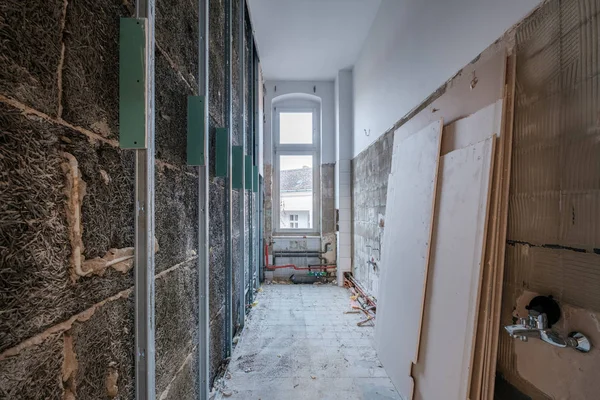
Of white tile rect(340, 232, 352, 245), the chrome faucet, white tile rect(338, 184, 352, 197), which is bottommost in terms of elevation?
white tile rect(340, 232, 352, 245)

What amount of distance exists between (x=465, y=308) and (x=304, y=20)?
141 inches

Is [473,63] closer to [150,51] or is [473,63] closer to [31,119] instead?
[150,51]

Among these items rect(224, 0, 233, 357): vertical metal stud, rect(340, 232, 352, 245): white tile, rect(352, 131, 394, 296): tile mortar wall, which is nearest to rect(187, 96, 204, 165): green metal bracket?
rect(224, 0, 233, 357): vertical metal stud

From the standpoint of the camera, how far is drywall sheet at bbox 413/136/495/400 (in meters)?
1.34

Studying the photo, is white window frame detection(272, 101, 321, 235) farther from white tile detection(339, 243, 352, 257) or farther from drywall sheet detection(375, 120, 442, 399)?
drywall sheet detection(375, 120, 442, 399)

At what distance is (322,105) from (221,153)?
372 centimetres

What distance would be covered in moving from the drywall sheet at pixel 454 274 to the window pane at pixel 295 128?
162 inches

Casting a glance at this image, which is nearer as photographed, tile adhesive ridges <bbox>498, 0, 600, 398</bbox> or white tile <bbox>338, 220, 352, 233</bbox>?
tile adhesive ridges <bbox>498, 0, 600, 398</bbox>

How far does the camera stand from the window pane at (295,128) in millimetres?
5676

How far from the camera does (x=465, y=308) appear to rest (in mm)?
1391

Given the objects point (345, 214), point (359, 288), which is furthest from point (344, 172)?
point (359, 288)

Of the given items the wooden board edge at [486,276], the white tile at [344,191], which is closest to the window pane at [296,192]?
the white tile at [344,191]

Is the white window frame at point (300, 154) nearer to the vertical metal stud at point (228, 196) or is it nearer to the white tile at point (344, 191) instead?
the white tile at point (344, 191)

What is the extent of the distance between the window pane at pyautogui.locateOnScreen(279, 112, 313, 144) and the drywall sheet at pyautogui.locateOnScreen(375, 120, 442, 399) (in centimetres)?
328
